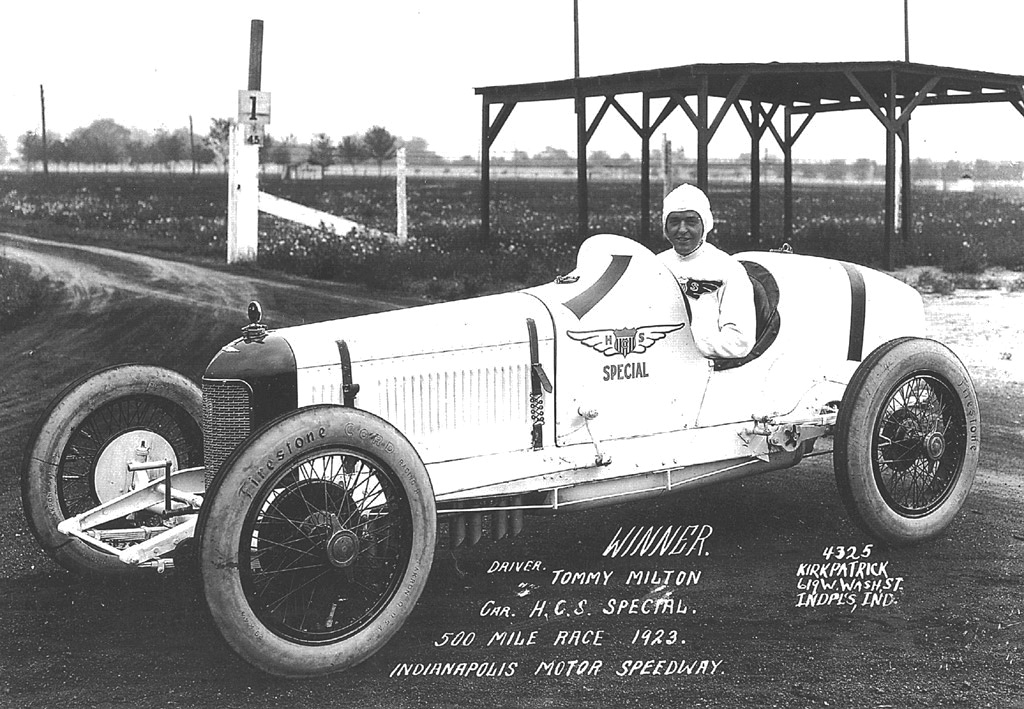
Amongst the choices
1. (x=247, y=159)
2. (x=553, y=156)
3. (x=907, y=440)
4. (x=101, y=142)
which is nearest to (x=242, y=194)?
(x=247, y=159)

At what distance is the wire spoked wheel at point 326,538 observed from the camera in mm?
3543

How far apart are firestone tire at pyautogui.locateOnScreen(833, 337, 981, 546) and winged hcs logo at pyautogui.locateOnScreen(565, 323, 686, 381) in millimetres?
980

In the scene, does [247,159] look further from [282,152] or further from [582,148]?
[282,152]

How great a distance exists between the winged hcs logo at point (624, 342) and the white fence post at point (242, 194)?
963 cm

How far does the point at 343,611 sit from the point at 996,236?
19192mm

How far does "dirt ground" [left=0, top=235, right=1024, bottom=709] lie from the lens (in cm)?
355

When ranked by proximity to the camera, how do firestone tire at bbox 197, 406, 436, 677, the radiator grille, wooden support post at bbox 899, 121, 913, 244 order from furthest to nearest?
1. wooden support post at bbox 899, 121, 913, 244
2. the radiator grille
3. firestone tire at bbox 197, 406, 436, 677

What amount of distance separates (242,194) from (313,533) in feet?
34.8

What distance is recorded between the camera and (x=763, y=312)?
505 centimetres

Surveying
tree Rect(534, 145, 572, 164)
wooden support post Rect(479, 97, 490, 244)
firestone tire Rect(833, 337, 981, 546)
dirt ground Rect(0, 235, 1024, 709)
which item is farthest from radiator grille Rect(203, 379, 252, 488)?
tree Rect(534, 145, 572, 164)

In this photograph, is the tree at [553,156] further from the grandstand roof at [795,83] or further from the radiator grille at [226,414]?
the radiator grille at [226,414]

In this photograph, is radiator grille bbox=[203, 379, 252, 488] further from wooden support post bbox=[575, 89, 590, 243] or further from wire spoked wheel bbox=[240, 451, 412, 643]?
wooden support post bbox=[575, 89, 590, 243]

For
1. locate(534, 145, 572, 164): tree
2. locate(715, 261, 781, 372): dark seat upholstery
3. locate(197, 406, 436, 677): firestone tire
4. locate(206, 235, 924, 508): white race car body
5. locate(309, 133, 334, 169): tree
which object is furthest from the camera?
locate(534, 145, 572, 164): tree

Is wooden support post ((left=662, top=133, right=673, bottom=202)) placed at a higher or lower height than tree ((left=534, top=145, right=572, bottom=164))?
lower
